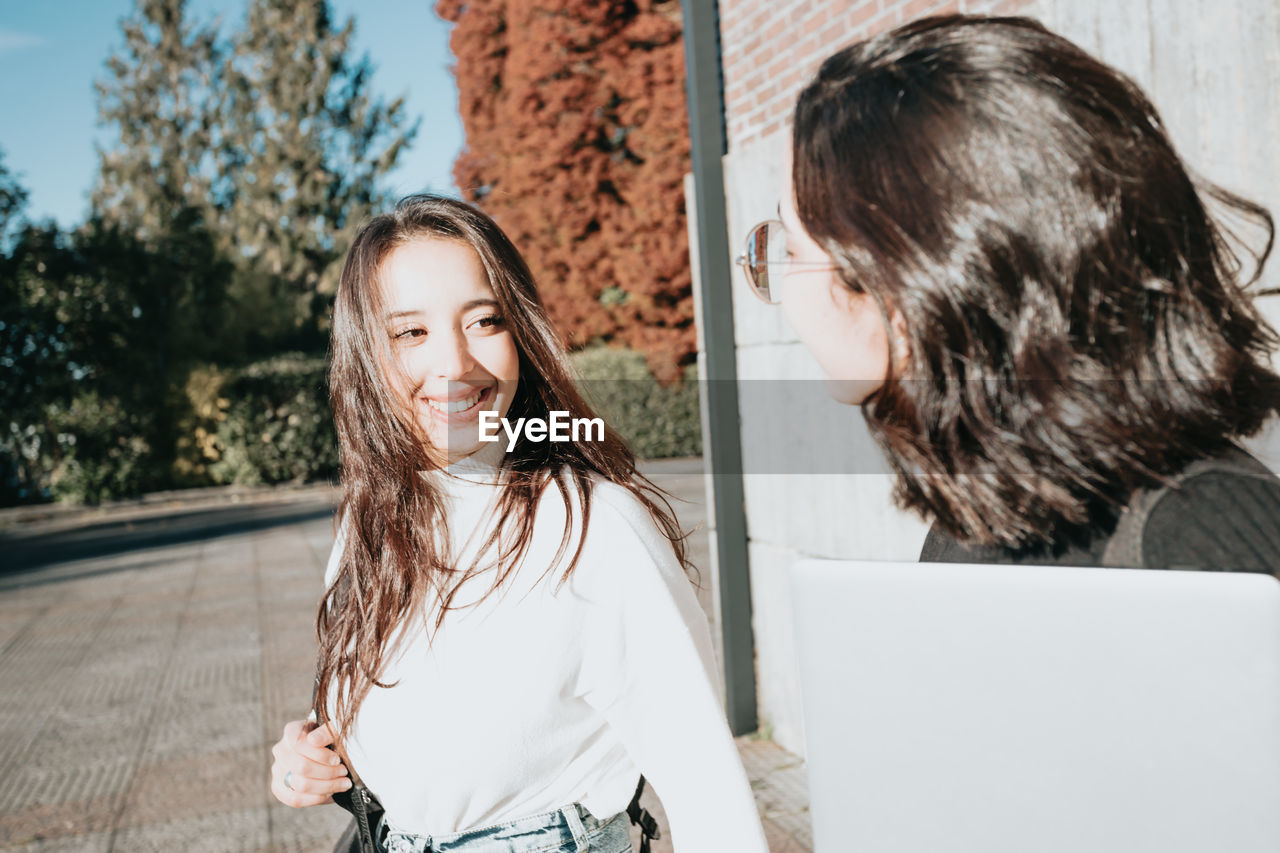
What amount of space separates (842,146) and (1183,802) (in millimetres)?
564

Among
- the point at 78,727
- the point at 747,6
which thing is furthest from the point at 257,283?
the point at 747,6

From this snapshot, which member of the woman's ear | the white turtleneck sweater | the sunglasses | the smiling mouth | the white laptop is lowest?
the white turtleneck sweater

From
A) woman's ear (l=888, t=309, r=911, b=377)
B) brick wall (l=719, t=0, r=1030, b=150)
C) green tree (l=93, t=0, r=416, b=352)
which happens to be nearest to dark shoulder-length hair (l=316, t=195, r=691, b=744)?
woman's ear (l=888, t=309, r=911, b=377)

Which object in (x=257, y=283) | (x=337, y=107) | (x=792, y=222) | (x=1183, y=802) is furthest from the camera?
(x=337, y=107)

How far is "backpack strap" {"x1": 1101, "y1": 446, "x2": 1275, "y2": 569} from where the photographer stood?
0.79m

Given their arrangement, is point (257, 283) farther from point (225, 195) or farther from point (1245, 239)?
point (1245, 239)

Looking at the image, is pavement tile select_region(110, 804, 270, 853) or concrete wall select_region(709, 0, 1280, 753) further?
pavement tile select_region(110, 804, 270, 853)

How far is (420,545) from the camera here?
1.43m

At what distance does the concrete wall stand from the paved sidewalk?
47 centimetres

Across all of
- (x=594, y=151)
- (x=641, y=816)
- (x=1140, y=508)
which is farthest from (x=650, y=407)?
(x=1140, y=508)

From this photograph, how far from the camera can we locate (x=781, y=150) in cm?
355

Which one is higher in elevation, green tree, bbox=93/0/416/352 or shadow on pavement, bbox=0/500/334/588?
green tree, bbox=93/0/416/352

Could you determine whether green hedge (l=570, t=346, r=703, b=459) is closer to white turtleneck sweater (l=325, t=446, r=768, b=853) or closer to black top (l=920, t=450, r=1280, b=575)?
white turtleneck sweater (l=325, t=446, r=768, b=853)

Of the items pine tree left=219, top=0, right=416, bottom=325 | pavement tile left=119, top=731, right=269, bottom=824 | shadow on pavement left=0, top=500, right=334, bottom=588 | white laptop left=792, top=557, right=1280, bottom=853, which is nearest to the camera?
white laptop left=792, top=557, right=1280, bottom=853
